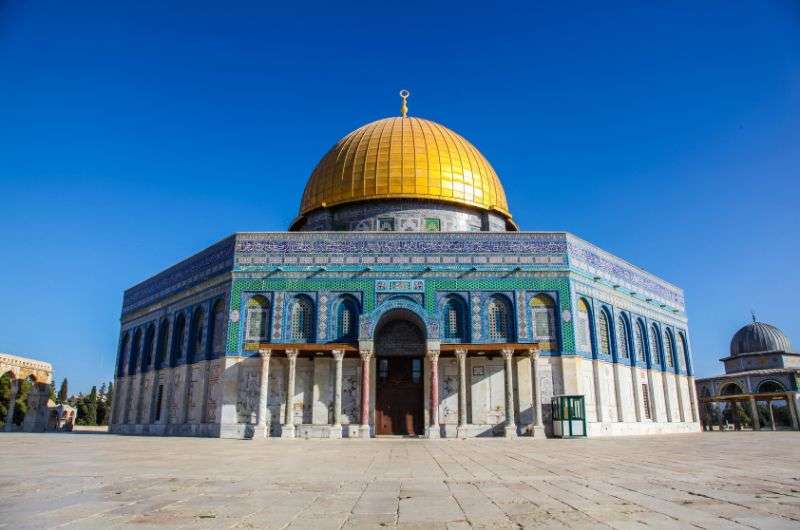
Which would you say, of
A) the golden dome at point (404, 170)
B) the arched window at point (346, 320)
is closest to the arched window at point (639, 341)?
the golden dome at point (404, 170)

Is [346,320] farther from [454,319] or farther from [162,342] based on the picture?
[162,342]

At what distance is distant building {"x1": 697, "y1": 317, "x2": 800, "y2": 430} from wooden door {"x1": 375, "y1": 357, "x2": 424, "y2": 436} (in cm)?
2811

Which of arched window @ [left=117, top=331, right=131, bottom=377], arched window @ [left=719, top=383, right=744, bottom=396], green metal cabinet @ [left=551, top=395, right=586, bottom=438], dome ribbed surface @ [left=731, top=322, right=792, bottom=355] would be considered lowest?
green metal cabinet @ [left=551, top=395, right=586, bottom=438]

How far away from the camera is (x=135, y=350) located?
29.9 m

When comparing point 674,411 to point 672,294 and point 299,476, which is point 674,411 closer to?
point 672,294

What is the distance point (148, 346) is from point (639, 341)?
23718mm

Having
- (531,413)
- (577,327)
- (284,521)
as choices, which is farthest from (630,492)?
(577,327)

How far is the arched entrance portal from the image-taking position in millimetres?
21797

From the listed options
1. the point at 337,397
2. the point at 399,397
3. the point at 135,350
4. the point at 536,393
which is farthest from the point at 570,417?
the point at 135,350

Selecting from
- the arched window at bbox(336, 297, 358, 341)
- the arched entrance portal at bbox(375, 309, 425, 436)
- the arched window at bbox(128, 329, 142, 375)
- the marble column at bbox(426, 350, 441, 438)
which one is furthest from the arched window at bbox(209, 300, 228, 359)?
the marble column at bbox(426, 350, 441, 438)

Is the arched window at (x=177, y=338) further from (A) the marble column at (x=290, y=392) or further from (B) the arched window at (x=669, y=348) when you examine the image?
(B) the arched window at (x=669, y=348)

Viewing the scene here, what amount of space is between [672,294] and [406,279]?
16.2 m

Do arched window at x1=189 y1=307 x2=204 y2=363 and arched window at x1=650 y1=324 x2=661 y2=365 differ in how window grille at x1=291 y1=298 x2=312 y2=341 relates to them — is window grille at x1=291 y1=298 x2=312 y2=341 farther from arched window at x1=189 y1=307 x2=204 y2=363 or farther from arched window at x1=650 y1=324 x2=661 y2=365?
arched window at x1=650 y1=324 x2=661 y2=365

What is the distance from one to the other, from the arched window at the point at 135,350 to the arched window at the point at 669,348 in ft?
87.5
